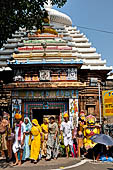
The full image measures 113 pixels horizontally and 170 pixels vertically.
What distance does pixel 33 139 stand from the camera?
8.78 m

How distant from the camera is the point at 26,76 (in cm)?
1509

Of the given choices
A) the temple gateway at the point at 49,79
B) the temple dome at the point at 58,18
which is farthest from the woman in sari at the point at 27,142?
the temple dome at the point at 58,18

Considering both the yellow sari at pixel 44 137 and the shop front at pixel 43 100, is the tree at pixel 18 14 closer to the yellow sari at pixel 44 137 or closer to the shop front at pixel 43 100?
the yellow sari at pixel 44 137

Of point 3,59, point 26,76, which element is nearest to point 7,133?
point 26,76

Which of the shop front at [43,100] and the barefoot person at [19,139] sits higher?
the shop front at [43,100]

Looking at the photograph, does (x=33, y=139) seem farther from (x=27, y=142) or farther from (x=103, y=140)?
(x=103, y=140)

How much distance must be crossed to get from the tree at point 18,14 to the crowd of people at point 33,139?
120 inches

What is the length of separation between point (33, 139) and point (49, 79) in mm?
6624

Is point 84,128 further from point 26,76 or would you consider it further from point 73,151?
point 26,76

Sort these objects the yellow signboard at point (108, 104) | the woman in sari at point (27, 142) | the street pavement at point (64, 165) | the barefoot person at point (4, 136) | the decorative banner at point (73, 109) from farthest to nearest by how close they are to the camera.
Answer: the decorative banner at point (73, 109), the yellow signboard at point (108, 104), the barefoot person at point (4, 136), the woman in sari at point (27, 142), the street pavement at point (64, 165)

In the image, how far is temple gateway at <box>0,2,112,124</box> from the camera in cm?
1441

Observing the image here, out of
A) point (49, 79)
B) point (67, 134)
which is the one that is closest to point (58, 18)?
point (49, 79)

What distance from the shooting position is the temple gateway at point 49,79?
1441 cm

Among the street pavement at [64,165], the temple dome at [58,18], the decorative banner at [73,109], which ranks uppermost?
the temple dome at [58,18]
